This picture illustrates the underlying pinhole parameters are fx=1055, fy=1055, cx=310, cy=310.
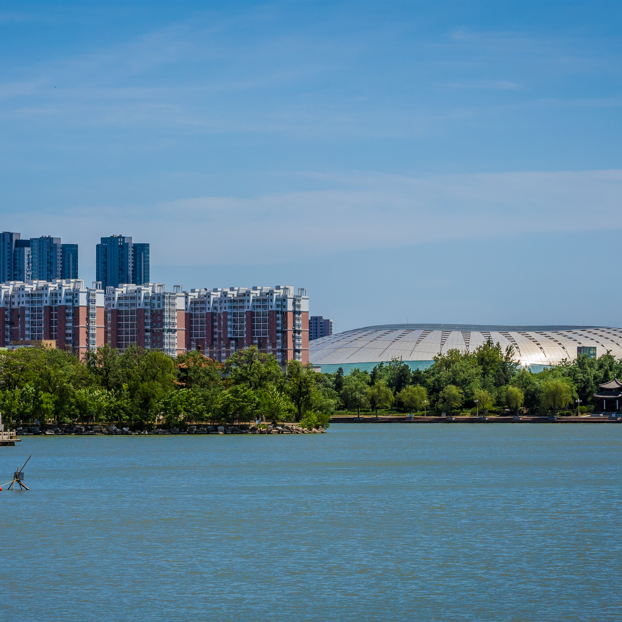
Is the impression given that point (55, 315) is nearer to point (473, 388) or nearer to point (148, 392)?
point (473, 388)

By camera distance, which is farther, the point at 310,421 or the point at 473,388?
the point at 473,388

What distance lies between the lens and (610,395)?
8481 cm

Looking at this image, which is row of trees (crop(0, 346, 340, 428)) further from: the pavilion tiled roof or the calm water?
the pavilion tiled roof

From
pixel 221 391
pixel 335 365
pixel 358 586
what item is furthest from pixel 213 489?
pixel 335 365

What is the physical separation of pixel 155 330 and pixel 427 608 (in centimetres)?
10222

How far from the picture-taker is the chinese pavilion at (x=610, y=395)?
84625 millimetres

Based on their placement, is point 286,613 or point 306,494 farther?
point 306,494

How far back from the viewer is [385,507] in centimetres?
2809

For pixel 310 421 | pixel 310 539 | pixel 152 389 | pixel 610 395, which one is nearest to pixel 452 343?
pixel 610 395

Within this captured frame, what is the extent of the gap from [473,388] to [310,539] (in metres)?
64.1

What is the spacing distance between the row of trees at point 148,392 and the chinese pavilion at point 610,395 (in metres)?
29.6

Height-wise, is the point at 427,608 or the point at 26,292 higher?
the point at 26,292

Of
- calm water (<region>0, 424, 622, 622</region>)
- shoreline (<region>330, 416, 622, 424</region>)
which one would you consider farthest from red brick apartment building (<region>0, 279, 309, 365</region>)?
calm water (<region>0, 424, 622, 622</region>)

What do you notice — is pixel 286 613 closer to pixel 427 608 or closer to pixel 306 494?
pixel 427 608
